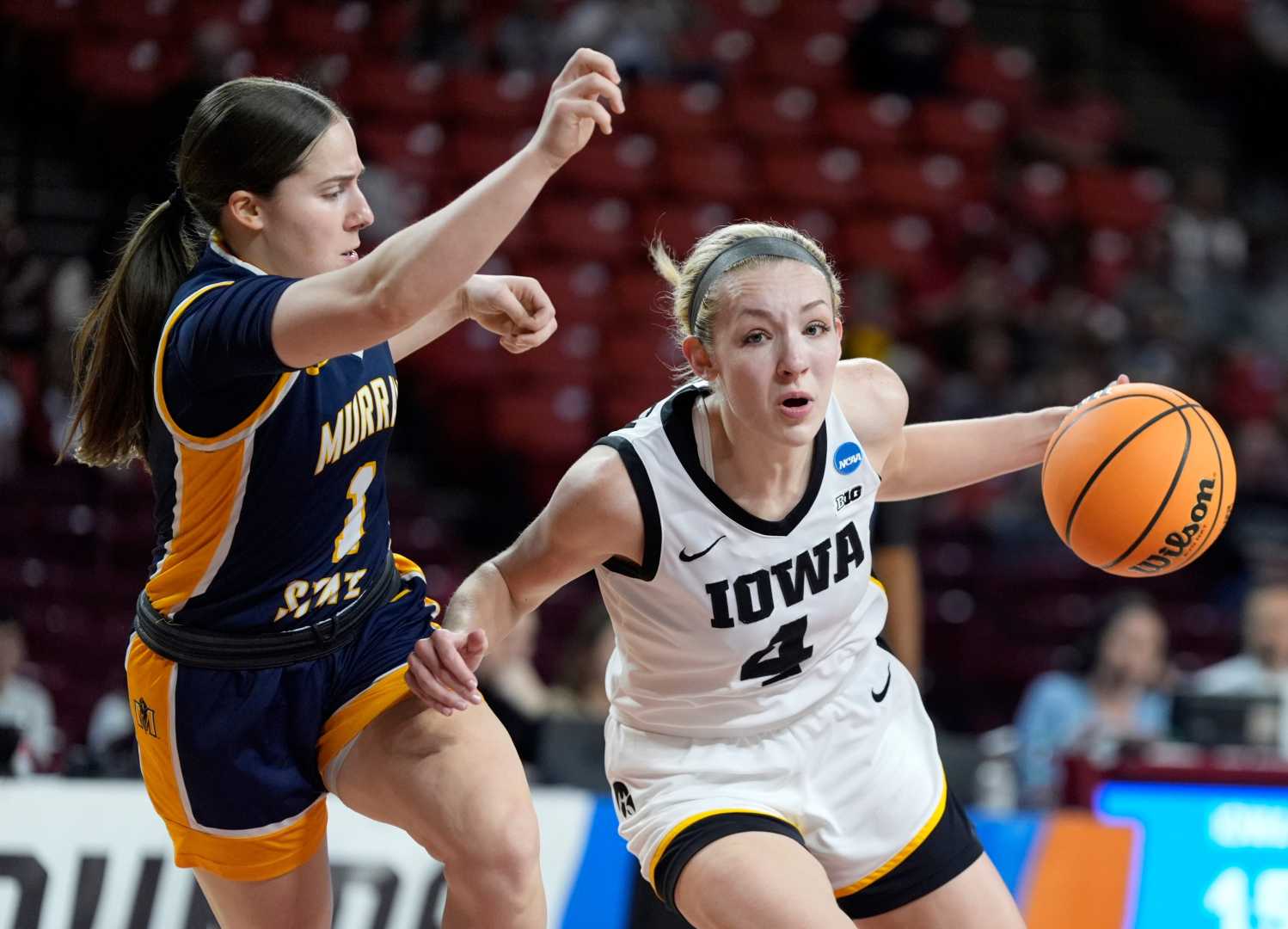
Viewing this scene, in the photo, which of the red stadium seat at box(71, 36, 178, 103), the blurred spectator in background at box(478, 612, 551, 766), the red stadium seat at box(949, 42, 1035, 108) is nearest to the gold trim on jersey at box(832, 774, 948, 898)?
the blurred spectator in background at box(478, 612, 551, 766)

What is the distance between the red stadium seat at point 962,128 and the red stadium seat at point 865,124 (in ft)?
0.47

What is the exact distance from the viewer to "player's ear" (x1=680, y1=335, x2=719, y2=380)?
10.7 feet

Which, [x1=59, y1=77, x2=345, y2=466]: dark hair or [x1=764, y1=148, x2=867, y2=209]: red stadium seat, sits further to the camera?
[x1=764, y1=148, x2=867, y2=209]: red stadium seat

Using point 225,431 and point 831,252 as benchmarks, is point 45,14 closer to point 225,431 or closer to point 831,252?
point 831,252

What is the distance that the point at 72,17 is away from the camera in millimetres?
8977

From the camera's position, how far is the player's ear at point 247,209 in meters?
2.97

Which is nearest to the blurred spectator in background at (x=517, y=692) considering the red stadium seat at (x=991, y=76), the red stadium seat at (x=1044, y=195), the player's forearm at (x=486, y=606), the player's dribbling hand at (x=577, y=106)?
the player's forearm at (x=486, y=606)

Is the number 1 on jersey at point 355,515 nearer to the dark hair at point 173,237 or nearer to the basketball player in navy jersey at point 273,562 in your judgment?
the basketball player in navy jersey at point 273,562

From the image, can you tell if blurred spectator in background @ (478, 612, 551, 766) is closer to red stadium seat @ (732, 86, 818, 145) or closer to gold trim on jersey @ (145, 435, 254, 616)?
gold trim on jersey @ (145, 435, 254, 616)

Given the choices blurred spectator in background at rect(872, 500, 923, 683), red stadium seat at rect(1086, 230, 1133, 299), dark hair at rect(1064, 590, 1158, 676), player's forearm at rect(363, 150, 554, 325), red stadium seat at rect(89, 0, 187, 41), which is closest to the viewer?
player's forearm at rect(363, 150, 554, 325)

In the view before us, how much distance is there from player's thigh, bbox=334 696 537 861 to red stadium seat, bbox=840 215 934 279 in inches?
326

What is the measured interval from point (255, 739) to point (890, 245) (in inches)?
341

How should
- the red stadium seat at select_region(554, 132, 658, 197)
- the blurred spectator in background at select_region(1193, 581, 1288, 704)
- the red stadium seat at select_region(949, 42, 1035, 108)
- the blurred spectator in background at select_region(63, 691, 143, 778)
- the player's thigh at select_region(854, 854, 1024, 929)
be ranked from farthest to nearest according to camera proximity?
the red stadium seat at select_region(949, 42, 1035, 108)
the red stadium seat at select_region(554, 132, 658, 197)
the blurred spectator in background at select_region(1193, 581, 1288, 704)
the blurred spectator in background at select_region(63, 691, 143, 778)
the player's thigh at select_region(854, 854, 1024, 929)

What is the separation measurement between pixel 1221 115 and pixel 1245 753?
31.4 feet
